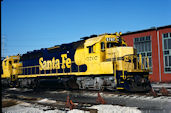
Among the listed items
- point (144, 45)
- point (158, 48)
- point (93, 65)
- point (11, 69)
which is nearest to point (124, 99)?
point (93, 65)

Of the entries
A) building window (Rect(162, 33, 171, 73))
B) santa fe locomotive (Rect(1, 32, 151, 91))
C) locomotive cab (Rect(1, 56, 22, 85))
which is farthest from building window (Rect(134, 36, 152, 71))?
locomotive cab (Rect(1, 56, 22, 85))

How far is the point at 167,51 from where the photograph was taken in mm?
26562

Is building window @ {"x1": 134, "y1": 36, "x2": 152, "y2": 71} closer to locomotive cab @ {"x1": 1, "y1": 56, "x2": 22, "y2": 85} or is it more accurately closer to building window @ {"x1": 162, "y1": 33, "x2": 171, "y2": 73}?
building window @ {"x1": 162, "y1": 33, "x2": 171, "y2": 73}

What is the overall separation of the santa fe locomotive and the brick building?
11567 mm

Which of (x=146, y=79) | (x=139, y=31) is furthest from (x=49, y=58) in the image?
(x=139, y=31)

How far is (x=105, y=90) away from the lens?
1530 cm

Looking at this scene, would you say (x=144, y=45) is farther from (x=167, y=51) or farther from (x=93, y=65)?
(x=93, y=65)

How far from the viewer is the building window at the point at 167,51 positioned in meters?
26.4

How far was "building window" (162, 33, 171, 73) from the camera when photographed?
86.5ft

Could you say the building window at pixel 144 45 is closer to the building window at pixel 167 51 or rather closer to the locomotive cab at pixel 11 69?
the building window at pixel 167 51

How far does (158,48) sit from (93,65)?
1536 cm

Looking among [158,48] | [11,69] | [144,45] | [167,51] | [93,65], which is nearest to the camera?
[93,65]

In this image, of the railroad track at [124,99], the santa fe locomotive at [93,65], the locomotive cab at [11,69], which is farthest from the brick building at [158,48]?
the locomotive cab at [11,69]

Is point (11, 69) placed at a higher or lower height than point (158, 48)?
lower
